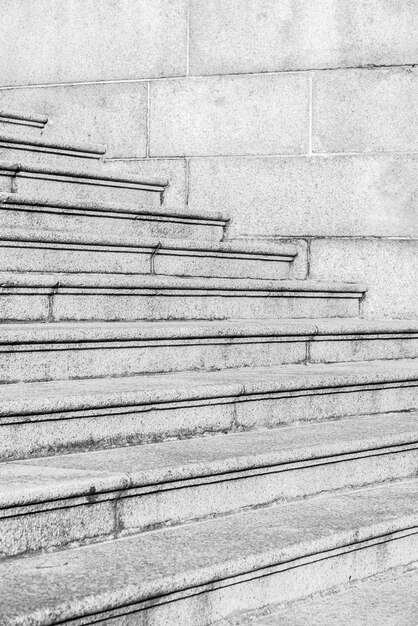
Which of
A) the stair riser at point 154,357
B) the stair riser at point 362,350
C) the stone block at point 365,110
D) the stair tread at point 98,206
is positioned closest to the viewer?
the stair riser at point 154,357

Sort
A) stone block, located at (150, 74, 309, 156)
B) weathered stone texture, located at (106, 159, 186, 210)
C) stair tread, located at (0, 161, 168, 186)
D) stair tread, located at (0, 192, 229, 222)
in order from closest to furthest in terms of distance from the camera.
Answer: stair tread, located at (0, 192, 229, 222), stair tread, located at (0, 161, 168, 186), stone block, located at (150, 74, 309, 156), weathered stone texture, located at (106, 159, 186, 210)

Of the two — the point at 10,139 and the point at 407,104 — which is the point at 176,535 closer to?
the point at 10,139

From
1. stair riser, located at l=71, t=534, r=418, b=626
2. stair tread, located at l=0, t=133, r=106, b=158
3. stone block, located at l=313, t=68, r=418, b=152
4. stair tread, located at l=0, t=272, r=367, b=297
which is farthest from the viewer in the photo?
stone block, located at l=313, t=68, r=418, b=152

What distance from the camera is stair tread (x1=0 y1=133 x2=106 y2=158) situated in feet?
20.4

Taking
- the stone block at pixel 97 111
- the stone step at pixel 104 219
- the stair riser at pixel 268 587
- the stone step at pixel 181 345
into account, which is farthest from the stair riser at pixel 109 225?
the stair riser at pixel 268 587

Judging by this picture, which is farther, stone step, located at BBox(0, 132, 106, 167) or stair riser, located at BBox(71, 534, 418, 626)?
stone step, located at BBox(0, 132, 106, 167)

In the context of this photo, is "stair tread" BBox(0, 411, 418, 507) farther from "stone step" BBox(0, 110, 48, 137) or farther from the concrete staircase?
"stone step" BBox(0, 110, 48, 137)

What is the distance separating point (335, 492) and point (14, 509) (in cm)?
163

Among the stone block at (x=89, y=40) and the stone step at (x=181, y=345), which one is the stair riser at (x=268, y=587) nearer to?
the stone step at (x=181, y=345)

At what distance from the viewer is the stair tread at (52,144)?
622 centimetres

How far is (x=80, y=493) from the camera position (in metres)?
3.16

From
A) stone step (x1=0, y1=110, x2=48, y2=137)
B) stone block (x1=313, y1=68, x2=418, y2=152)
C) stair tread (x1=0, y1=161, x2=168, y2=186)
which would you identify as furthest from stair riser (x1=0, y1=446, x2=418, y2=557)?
stone step (x1=0, y1=110, x2=48, y2=137)

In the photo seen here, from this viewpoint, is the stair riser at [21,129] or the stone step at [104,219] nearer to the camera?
A: the stone step at [104,219]

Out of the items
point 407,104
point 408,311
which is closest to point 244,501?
point 408,311
